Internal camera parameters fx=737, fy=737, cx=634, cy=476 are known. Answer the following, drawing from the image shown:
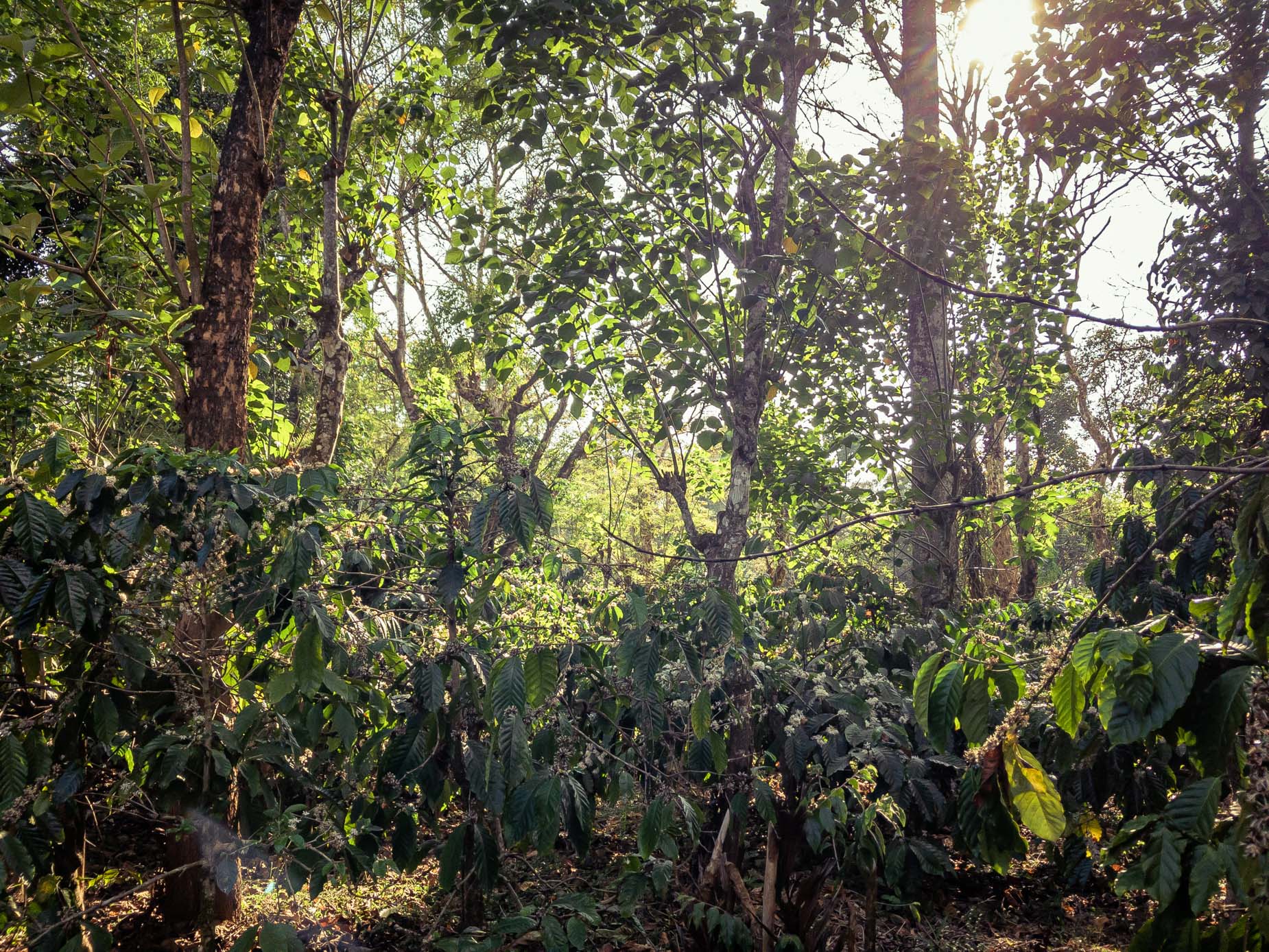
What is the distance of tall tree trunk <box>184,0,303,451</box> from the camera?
3174 mm

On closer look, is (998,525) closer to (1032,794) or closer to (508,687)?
(508,687)

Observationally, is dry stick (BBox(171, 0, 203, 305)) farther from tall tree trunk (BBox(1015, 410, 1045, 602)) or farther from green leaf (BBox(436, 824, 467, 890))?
tall tree trunk (BBox(1015, 410, 1045, 602))

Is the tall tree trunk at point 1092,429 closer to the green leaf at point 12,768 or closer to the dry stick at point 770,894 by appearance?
the dry stick at point 770,894

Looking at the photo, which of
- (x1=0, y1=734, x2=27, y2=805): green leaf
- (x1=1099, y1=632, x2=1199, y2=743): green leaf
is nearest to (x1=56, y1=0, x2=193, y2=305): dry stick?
(x1=0, y1=734, x2=27, y2=805): green leaf

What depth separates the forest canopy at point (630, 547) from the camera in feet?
7.11

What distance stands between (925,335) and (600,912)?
16.0ft

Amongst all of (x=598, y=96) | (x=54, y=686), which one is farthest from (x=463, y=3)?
(x=54, y=686)

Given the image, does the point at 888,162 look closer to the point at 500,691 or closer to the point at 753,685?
the point at 753,685

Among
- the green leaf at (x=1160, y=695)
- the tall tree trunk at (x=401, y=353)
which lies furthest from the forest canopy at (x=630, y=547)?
the tall tree trunk at (x=401, y=353)

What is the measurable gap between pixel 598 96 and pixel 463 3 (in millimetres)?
819

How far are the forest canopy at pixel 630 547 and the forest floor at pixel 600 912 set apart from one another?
4 cm

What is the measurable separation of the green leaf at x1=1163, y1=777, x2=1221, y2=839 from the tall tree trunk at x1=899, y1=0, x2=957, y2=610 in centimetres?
275

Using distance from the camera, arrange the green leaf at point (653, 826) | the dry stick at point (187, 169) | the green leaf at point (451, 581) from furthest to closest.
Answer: the dry stick at point (187, 169) → the green leaf at point (653, 826) → the green leaf at point (451, 581)

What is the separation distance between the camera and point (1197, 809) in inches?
53.0
